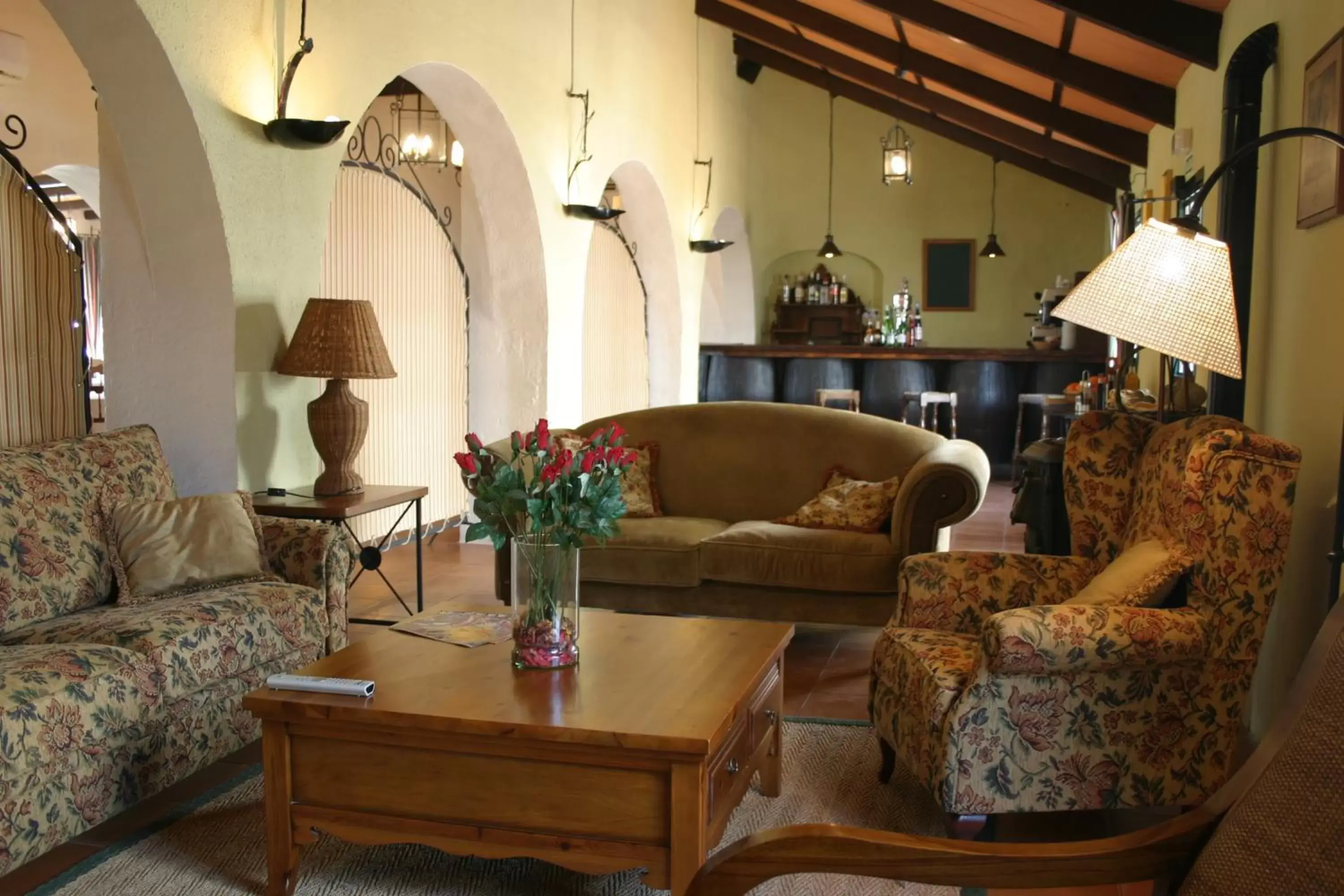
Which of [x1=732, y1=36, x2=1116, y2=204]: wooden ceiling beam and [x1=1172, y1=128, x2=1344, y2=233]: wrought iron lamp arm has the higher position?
[x1=732, y1=36, x2=1116, y2=204]: wooden ceiling beam

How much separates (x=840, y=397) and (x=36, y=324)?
282 inches

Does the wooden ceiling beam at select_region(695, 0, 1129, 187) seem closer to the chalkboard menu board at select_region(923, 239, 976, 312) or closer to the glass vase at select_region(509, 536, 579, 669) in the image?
the chalkboard menu board at select_region(923, 239, 976, 312)

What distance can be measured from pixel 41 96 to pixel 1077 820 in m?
7.41

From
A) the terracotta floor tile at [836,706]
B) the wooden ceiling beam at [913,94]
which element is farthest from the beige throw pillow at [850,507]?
the wooden ceiling beam at [913,94]

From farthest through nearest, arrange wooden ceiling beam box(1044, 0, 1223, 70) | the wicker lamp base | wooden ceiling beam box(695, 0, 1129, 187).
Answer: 1. wooden ceiling beam box(695, 0, 1129, 187)
2. wooden ceiling beam box(1044, 0, 1223, 70)
3. the wicker lamp base

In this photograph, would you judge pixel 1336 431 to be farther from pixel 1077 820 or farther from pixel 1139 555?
pixel 1077 820

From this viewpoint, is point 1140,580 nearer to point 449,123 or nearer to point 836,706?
point 836,706

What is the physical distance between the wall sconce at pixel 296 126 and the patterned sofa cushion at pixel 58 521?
1.28m

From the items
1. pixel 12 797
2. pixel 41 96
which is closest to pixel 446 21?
pixel 41 96

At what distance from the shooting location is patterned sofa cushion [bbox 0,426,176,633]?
10.5 ft

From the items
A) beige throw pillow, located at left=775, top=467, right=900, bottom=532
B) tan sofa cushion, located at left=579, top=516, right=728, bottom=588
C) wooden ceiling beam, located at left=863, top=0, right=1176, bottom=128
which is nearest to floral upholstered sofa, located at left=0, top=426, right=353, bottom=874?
tan sofa cushion, located at left=579, top=516, right=728, bottom=588

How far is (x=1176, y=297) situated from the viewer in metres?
2.64

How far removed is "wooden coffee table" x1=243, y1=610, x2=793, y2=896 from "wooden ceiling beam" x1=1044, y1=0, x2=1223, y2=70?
3.51 metres

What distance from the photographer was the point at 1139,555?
290cm
